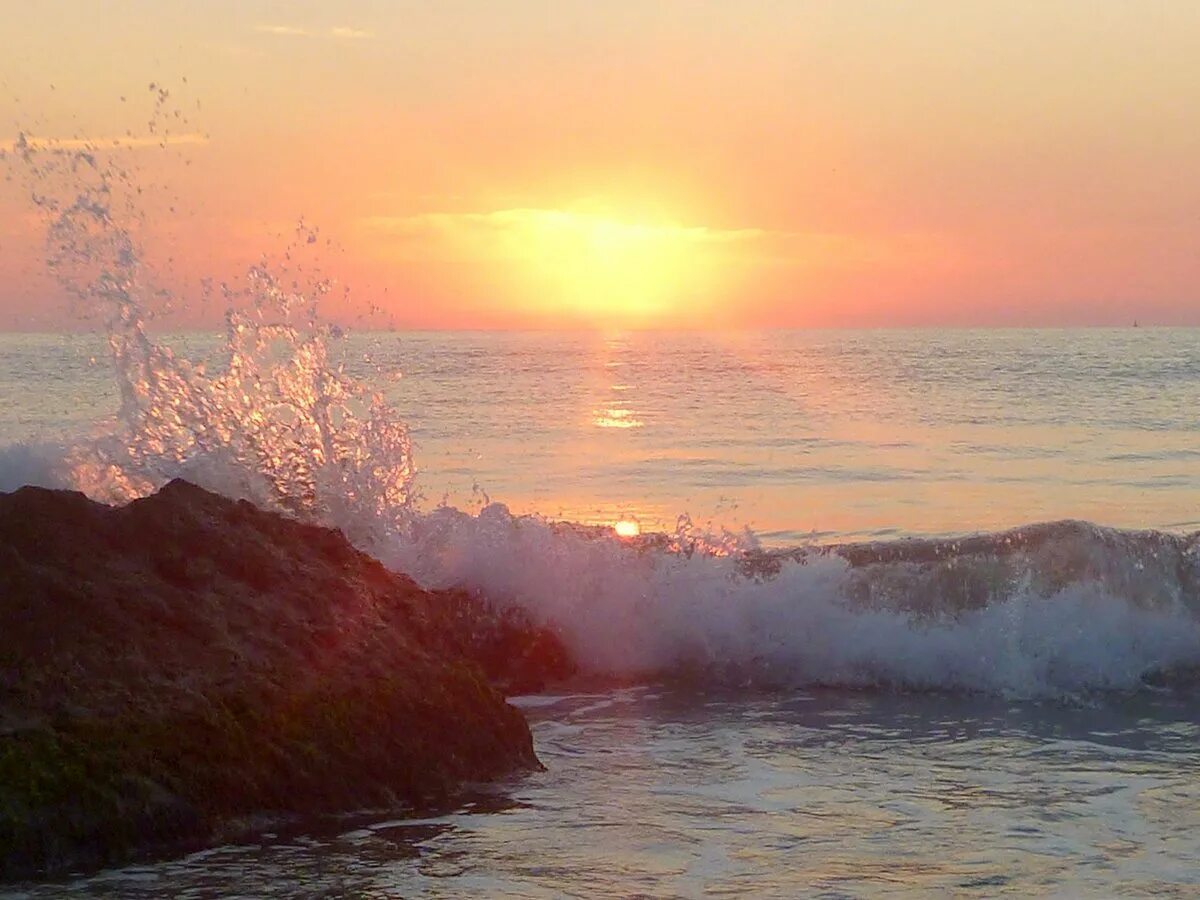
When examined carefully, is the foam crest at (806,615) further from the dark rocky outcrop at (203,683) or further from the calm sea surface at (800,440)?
the calm sea surface at (800,440)

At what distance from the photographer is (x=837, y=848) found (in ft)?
18.9

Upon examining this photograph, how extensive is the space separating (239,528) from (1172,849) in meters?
4.21

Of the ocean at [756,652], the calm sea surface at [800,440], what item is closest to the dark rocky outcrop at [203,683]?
the ocean at [756,652]

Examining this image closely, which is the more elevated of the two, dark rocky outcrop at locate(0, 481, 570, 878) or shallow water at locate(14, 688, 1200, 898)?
dark rocky outcrop at locate(0, 481, 570, 878)

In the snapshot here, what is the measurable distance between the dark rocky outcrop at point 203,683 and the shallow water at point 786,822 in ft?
0.72

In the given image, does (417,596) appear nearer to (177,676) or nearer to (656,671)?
(177,676)

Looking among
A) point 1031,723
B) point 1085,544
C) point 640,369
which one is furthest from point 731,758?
point 640,369

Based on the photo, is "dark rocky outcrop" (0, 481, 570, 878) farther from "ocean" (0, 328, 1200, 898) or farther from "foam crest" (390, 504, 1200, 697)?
"foam crest" (390, 504, 1200, 697)

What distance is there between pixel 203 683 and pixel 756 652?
493 centimetres

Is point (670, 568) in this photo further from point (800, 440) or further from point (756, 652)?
point (800, 440)

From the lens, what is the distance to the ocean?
219 inches

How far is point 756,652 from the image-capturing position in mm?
10141

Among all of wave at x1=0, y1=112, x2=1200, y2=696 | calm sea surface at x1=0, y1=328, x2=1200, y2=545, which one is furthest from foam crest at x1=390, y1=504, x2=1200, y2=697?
calm sea surface at x1=0, y1=328, x2=1200, y2=545

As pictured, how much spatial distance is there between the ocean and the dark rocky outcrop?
0.21 meters
